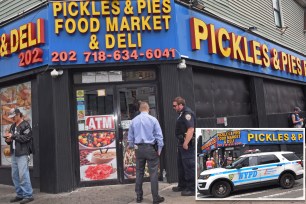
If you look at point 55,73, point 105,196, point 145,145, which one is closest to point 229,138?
point 145,145

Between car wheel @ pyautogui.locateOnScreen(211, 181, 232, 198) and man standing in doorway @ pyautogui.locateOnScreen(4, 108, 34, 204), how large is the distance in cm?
376

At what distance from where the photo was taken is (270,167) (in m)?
5.51

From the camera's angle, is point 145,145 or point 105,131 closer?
point 145,145

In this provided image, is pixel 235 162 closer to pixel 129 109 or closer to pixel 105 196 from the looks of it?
pixel 105 196

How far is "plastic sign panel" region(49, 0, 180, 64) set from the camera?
7938 mm

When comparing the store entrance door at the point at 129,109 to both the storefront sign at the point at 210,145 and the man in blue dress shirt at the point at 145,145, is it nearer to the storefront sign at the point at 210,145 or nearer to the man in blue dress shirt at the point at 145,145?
the man in blue dress shirt at the point at 145,145

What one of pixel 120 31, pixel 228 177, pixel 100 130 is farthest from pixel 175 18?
pixel 228 177

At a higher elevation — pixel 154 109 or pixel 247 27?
pixel 247 27

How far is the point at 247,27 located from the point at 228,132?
705 cm

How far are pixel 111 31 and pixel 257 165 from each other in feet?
14.3

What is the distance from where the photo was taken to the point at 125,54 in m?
8.01

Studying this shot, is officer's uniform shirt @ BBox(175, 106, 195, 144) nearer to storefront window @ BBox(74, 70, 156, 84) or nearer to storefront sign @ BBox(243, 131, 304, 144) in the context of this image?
storefront sign @ BBox(243, 131, 304, 144)

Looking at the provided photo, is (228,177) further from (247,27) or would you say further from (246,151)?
(247,27)

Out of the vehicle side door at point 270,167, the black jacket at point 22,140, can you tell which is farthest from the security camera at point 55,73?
the vehicle side door at point 270,167
